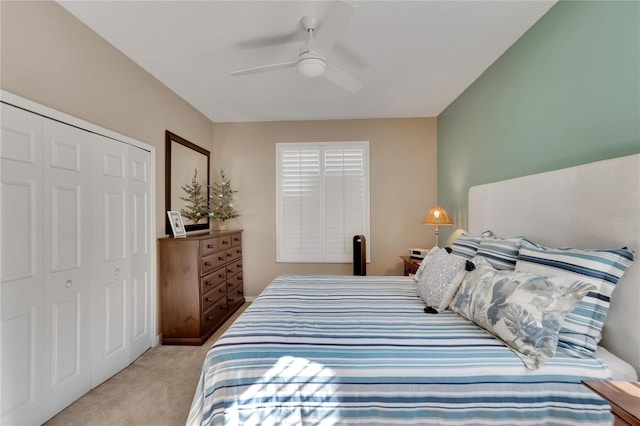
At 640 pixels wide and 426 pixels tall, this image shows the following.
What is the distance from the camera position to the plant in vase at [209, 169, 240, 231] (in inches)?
146

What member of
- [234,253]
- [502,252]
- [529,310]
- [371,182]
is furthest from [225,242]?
[529,310]

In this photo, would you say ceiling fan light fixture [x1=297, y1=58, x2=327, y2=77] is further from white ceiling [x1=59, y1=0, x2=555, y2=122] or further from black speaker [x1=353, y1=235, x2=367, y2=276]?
black speaker [x1=353, y1=235, x2=367, y2=276]

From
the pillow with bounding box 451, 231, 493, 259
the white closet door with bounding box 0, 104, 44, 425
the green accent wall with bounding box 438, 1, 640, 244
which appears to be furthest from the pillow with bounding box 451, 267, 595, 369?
the white closet door with bounding box 0, 104, 44, 425

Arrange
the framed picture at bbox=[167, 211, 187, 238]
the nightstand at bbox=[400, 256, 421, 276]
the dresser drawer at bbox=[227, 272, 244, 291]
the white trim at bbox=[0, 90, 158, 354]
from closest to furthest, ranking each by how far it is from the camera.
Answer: the white trim at bbox=[0, 90, 158, 354]
the framed picture at bbox=[167, 211, 187, 238]
the nightstand at bbox=[400, 256, 421, 276]
the dresser drawer at bbox=[227, 272, 244, 291]

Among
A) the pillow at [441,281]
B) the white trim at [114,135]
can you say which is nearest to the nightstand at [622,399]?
the pillow at [441,281]

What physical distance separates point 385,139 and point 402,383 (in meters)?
3.37

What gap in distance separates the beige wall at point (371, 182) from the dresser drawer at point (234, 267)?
0.19 meters

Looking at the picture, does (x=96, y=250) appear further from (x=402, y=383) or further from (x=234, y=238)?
(x=402, y=383)

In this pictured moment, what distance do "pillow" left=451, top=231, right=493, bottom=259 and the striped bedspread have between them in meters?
0.93

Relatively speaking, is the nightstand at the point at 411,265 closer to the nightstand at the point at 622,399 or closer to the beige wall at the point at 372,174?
the beige wall at the point at 372,174

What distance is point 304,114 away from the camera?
3.69 meters

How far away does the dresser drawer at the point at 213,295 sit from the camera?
278 cm

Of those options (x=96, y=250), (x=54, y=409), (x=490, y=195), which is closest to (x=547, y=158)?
(x=490, y=195)

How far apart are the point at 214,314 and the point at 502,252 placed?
2878mm
